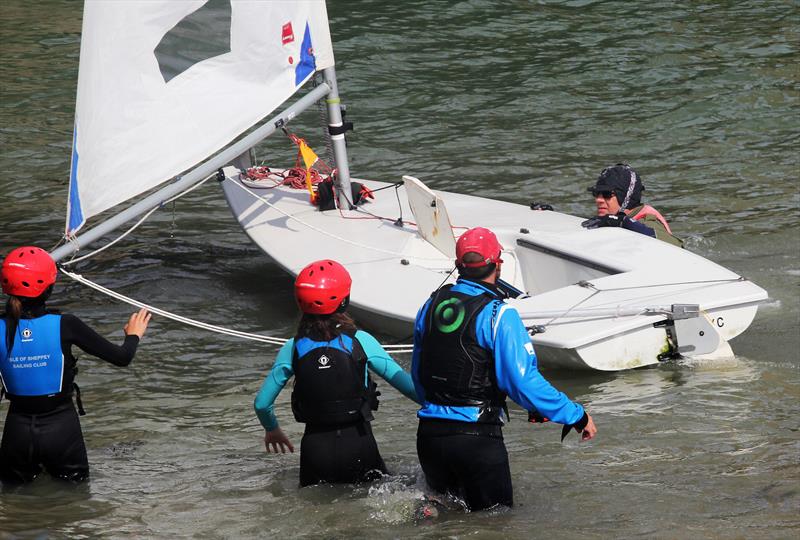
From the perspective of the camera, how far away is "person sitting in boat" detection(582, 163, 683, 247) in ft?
25.4

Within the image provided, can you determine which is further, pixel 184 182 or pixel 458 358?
pixel 184 182

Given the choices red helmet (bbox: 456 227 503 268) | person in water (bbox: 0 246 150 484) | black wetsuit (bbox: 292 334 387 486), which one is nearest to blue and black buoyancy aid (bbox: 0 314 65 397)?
person in water (bbox: 0 246 150 484)

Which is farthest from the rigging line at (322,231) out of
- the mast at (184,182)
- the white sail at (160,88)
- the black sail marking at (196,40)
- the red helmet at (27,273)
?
the red helmet at (27,273)

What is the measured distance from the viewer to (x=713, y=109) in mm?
14023

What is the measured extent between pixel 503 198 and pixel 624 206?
342 cm

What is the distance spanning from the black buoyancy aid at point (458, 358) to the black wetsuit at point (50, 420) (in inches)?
54.9

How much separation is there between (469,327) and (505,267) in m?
3.87

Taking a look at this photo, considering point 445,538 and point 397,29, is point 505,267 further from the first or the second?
point 397,29

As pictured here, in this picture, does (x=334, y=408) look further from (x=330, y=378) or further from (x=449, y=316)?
(x=449, y=316)

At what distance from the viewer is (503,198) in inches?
446

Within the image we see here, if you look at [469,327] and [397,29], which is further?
[397,29]

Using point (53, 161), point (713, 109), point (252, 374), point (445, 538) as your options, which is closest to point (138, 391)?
point (252, 374)

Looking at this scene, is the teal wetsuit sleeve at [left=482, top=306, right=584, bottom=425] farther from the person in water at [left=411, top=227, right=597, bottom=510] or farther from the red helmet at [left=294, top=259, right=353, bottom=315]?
the red helmet at [left=294, top=259, right=353, bottom=315]

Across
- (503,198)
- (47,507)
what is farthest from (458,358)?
(503,198)
